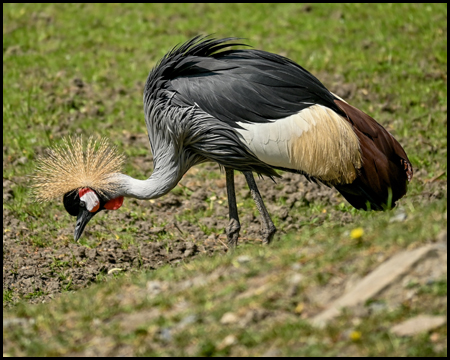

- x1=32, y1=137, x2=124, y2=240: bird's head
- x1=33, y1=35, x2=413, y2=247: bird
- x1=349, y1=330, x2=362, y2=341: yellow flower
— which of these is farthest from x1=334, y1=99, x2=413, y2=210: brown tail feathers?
x1=349, y1=330, x2=362, y2=341: yellow flower

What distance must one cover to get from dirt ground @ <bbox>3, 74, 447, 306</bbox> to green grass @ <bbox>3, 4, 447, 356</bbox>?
2.9 inches

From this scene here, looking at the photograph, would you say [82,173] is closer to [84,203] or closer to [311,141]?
[84,203]

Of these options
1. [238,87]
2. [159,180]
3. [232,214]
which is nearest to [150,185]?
[159,180]

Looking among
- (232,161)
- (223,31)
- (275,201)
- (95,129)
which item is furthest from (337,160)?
(223,31)

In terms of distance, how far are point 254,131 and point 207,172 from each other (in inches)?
85.5

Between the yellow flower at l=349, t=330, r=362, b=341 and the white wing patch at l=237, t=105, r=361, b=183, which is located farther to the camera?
the white wing patch at l=237, t=105, r=361, b=183

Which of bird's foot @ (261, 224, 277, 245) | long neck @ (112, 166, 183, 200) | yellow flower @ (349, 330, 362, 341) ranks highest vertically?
long neck @ (112, 166, 183, 200)

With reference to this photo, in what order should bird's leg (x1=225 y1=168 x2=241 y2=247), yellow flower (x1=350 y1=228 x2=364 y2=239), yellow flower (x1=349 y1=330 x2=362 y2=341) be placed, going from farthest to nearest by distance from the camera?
bird's leg (x1=225 y1=168 x2=241 y2=247), yellow flower (x1=350 y1=228 x2=364 y2=239), yellow flower (x1=349 y1=330 x2=362 y2=341)

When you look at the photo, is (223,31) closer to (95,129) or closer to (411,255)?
(95,129)

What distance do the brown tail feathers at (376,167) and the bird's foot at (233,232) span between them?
2.55ft

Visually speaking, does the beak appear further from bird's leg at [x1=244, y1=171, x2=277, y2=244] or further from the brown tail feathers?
the brown tail feathers

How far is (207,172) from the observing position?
260 inches

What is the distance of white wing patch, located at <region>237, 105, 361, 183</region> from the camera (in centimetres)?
450

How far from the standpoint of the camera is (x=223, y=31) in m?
9.05
